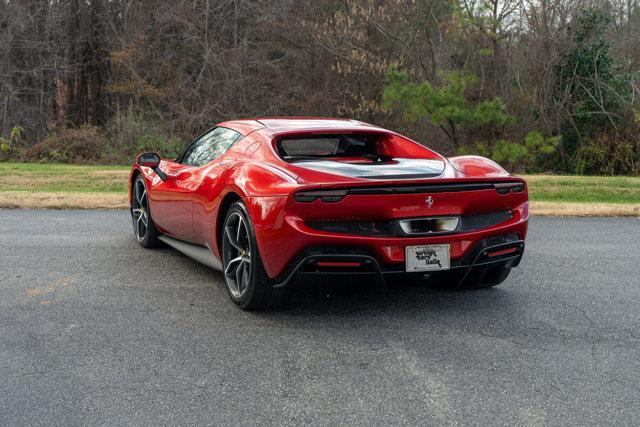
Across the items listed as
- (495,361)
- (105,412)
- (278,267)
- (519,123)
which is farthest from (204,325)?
→ (519,123)

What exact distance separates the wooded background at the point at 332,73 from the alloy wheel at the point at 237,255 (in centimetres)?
1555

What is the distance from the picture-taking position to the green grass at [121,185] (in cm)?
1366

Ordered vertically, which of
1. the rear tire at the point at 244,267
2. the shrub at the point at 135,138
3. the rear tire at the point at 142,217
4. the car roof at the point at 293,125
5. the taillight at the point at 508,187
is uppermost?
the car roof at the point at 293,125

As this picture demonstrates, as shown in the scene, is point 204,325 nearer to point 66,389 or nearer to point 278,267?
point 278,267

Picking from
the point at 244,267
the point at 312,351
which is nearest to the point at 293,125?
the point at 244,267

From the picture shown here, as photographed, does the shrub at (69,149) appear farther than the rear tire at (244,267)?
Yes

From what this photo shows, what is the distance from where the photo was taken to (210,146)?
6316 millimetres

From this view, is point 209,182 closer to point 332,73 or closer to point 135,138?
point 135,138

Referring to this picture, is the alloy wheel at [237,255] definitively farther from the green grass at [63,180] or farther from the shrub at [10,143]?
the shrub at [10,143]

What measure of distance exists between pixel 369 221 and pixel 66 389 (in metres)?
1.97

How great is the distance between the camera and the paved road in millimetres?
3432

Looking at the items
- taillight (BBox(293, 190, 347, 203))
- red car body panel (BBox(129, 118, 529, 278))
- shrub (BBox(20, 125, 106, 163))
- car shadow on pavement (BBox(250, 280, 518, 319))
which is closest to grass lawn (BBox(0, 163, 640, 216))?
shrub (BBox(20, 125, 106, 163))

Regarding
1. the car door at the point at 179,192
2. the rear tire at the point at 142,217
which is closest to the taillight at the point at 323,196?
the car door at the point at 179,192

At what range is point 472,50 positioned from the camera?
22.6 metres
